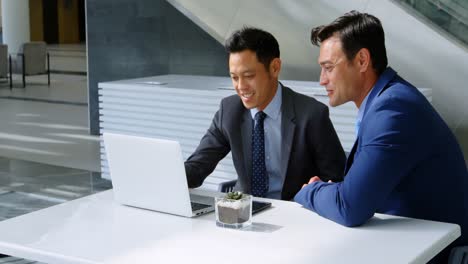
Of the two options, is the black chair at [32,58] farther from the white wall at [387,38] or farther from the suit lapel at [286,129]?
the suit lapel at [286,129]

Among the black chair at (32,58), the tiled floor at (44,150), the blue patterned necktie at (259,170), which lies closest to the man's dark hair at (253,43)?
the blue patterned necktie at (259,170)

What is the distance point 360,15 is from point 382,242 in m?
0.86

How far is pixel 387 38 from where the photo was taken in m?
6.75

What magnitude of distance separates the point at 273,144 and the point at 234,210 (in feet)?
2.96

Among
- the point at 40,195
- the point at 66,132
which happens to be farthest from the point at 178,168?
the point at 66,132

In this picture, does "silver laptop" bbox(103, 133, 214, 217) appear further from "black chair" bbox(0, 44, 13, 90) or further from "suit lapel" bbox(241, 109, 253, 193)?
"black chair" bbox(0, 44, 13, 90)

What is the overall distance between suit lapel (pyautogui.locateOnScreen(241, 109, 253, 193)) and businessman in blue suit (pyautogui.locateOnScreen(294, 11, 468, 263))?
24.2 inches

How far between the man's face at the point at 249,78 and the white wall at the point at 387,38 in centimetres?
322

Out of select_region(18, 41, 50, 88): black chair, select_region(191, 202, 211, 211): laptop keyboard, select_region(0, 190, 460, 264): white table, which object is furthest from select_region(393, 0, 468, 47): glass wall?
select_region(18, 41, 50, 88): black chair

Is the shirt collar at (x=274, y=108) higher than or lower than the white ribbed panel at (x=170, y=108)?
higher

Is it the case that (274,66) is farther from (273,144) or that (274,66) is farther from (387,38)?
(387,38)

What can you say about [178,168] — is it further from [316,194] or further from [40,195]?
[40,195]

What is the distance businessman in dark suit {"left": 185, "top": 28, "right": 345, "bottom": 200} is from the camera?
12.1 ft

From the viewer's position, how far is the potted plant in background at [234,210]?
2.88m
